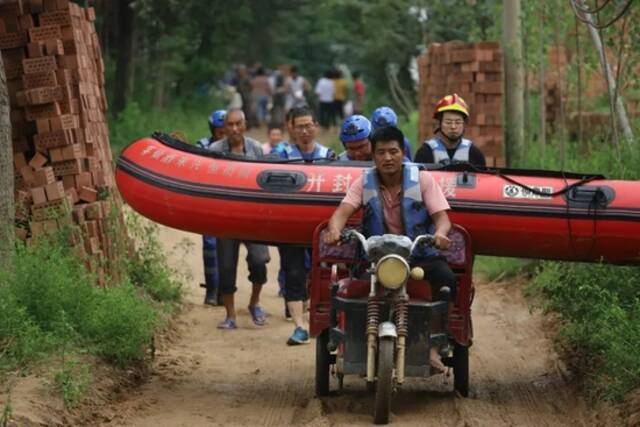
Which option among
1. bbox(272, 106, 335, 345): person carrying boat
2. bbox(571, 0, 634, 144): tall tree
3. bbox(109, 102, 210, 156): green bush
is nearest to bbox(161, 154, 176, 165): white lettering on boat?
bbox(272, 106, 335, 345): person carrying boat

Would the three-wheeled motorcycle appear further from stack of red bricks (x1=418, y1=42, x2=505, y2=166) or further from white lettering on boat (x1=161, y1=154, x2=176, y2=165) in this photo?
stack of red bricks (x1=418, y1=42, x2=505, y2=166)

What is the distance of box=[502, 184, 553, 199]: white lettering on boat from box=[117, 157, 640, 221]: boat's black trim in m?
0.05

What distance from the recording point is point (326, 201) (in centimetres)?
930

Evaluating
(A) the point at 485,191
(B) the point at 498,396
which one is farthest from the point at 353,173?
(B) the point at 498,396

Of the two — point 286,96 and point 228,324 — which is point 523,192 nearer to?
point 228,324

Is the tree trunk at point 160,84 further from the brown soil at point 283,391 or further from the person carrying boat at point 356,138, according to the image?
the person carrying boat at point 356,138

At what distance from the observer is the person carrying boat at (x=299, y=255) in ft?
37.2

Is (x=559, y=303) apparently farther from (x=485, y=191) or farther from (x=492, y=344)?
(x=485, y=191)

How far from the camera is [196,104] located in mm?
37188

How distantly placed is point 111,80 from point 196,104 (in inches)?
287

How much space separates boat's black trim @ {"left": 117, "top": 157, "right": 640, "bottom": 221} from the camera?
29.7 feet

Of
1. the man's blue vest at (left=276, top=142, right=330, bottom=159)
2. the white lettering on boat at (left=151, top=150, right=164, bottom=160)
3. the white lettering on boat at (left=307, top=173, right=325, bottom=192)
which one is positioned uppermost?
the white lettering on boat at (left=151, top=150, right=164, bottom=160)

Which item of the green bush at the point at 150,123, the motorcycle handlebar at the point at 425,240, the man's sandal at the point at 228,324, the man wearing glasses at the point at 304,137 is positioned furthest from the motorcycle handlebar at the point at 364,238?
the green bush at the point at 150,123

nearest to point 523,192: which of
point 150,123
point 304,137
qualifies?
point 304,137
